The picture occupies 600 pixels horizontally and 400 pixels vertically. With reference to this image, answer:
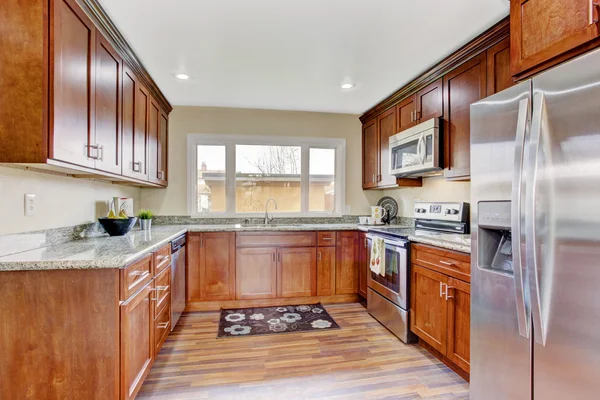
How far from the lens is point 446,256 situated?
214 centimetres

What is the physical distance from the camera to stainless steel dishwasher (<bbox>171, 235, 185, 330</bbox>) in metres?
2.68

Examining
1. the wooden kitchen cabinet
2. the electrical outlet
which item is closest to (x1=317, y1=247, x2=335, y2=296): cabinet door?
the wooden kitchen cabinet

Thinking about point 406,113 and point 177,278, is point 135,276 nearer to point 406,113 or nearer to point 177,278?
point 177,278

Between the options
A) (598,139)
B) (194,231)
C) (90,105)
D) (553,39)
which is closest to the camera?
(598,139)

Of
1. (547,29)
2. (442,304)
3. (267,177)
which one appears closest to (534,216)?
(547,29)

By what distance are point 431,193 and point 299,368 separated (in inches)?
85.3

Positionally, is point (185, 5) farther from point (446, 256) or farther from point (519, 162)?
point (446, 256)

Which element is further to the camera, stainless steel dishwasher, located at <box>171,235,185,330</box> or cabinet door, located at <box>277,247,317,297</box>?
cabinet door, located at <box>277,247,317,297</box>

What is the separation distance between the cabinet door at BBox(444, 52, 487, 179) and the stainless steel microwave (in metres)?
0.09

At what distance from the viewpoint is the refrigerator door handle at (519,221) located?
1.31m

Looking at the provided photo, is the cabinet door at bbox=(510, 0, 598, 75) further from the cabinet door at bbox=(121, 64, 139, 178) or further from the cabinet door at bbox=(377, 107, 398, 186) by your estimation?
the cabinet door at bbox=(121, 64, 139, 178)

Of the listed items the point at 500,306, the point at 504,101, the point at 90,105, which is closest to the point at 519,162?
the point at 504,101

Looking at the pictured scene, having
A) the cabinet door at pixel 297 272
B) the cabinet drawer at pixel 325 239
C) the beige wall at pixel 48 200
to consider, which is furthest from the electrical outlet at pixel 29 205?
the cabinet drawer at pixel 325 239

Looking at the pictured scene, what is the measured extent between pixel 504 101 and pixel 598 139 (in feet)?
1.55
